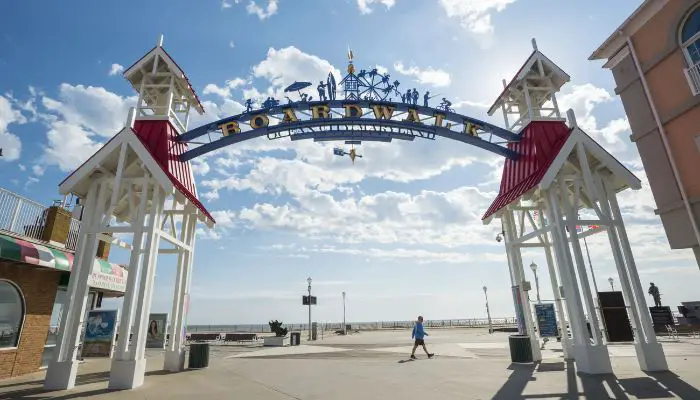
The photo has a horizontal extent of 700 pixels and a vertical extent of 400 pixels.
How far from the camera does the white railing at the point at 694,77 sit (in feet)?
33.1

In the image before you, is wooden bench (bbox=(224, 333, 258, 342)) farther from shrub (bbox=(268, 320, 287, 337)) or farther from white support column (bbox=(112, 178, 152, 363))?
white support column (bbox=(112, 178, 152, 363))

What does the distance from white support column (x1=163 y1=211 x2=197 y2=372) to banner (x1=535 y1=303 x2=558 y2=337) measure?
48.8ft

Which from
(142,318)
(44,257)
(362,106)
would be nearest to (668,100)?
(362,106)

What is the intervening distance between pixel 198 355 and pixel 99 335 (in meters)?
7.96

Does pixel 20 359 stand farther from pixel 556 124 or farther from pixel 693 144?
pixel 693 144

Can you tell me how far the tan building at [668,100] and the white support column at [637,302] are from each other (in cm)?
141

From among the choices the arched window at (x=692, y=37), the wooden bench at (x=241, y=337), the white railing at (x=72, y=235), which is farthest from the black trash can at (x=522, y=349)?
the wooden bench at (x=241, y=337)

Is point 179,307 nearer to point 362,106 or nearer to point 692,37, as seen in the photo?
point 362,106

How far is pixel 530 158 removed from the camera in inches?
512

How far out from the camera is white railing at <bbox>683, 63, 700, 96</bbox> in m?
10.1

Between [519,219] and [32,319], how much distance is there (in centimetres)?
1845

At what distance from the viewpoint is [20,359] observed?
38.2 ft

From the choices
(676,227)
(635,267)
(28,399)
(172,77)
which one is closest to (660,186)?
(676,227)

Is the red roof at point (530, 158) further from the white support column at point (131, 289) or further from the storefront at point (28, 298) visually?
the storefront at point (28, 298)
